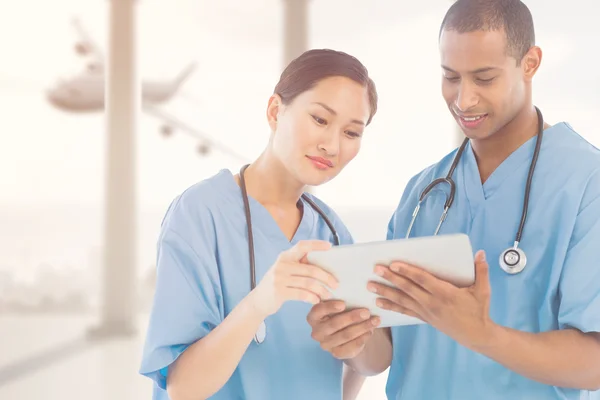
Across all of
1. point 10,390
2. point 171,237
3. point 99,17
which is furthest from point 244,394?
point 99,17

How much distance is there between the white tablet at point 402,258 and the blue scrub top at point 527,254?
0.25 m

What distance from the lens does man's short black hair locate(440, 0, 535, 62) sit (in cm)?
120

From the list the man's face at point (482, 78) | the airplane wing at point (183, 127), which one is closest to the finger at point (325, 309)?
the man's face at point (482, 78)

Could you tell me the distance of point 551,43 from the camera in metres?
3.59

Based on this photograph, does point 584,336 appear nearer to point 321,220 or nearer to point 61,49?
point 321,220

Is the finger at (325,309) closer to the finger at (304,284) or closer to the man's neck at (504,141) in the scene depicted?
the finger at (304,284)

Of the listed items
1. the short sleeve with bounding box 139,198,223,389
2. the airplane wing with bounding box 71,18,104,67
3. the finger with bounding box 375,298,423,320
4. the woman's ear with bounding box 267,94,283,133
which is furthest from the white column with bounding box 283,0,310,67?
the finger with bounding box 375,298,423,320

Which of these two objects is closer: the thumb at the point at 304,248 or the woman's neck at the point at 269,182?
the thumb at the point at 304,248

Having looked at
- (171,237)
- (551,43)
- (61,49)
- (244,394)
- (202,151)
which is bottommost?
(244,394)

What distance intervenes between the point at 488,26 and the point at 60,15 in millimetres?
5279

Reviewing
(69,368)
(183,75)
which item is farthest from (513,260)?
(183,75)

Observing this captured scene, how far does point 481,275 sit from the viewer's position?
38.4 inches

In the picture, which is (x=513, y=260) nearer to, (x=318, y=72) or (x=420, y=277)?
(x=420, y=277)

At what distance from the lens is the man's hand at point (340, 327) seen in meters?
1.10
